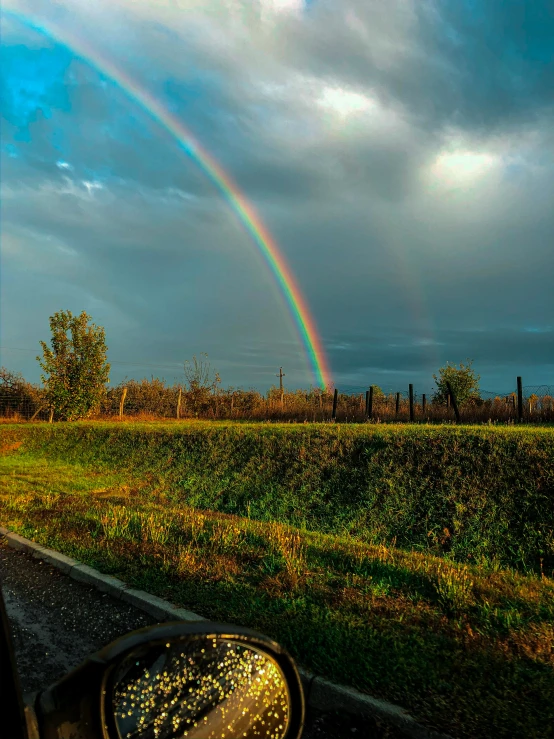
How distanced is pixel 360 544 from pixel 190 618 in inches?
137

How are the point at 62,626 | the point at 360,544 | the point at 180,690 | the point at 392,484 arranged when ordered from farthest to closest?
the point at 392,484 → the point at 360,544 → the point at 62,626 → the point at 180,690

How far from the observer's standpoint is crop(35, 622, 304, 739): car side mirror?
3.60 ft

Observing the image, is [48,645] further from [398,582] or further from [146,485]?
[146,485]

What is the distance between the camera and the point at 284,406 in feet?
108

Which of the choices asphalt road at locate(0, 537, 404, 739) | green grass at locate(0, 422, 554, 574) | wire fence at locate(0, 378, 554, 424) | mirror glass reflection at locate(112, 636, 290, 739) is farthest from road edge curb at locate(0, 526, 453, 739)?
wire fence at locate(0, 378, 554, 424)

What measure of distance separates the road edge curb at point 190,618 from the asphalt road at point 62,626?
59 mm

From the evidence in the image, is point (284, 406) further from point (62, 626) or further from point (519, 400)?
point (62, 626)

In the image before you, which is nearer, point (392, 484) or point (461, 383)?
point (392, 484)

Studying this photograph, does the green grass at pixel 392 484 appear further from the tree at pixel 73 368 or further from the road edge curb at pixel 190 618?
the tree at pixel 73 368

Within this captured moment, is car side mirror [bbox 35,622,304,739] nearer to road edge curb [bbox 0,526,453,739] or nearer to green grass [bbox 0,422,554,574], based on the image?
road edge curb [bbox 0,526,453,739]

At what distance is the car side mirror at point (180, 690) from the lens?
1.10 m

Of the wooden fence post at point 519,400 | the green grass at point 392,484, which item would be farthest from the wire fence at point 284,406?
the green grass at point 392,484

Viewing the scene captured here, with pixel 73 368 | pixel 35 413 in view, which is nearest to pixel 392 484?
pixel 73 368

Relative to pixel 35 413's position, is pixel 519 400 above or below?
above
